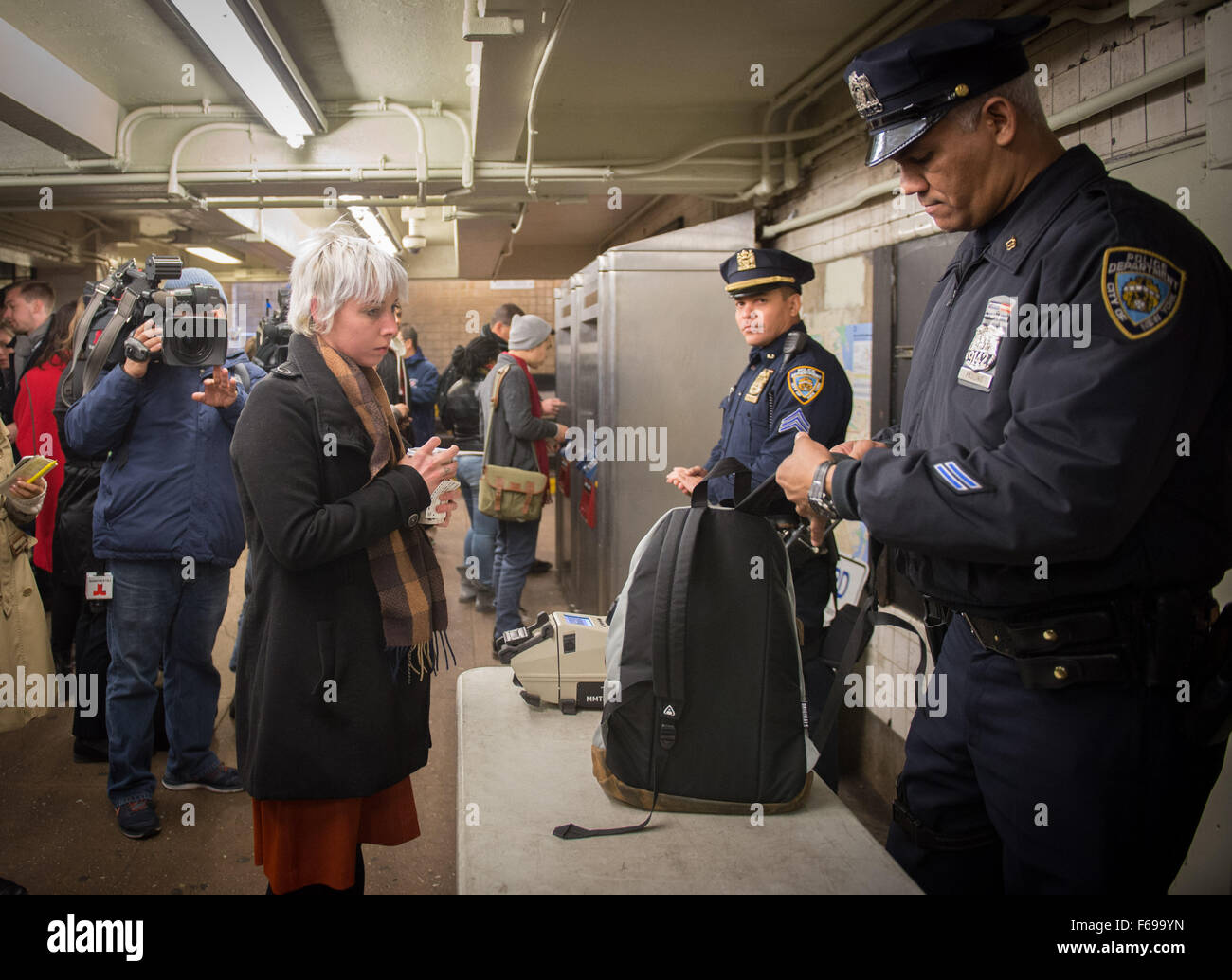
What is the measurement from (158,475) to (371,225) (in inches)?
199

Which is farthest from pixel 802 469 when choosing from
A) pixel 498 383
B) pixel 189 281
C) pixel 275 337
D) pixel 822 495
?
pixel 498 383

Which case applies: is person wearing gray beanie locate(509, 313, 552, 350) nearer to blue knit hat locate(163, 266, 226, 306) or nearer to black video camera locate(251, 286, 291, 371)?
black video camera locate(251, 286, 291, 371)

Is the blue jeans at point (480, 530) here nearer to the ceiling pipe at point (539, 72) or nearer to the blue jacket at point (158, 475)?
the ceiling pipe at point (539, 72)

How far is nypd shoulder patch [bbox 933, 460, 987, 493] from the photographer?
1.25 meters

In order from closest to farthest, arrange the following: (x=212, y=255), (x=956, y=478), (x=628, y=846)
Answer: (x=956, y=478) → (x=628, y=846) → (x=212, y=255)

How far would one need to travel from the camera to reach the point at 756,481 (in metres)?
2.90

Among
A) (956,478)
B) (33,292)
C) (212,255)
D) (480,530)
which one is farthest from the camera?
(212,255)

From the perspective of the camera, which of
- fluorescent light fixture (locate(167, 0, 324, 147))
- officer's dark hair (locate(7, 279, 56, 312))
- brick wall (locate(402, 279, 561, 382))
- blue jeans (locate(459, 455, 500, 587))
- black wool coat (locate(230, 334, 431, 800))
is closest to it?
black wool coat (locate(230, 334, 431, 800))

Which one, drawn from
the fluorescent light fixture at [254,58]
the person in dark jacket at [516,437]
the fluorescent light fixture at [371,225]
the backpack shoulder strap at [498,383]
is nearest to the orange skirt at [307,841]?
the fluorescent light fixture at [254,58]

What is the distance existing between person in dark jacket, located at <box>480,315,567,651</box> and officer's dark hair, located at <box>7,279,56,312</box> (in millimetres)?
2239

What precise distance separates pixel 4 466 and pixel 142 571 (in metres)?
0.79

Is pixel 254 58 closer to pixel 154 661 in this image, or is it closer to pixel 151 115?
pixel 151 115

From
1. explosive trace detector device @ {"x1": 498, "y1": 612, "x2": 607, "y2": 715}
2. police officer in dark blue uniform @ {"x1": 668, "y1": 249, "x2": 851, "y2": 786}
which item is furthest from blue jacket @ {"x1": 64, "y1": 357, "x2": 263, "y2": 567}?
police officer in dark blue uniform @ {"x1": 668, "y1": 249, "x2": 851, "y2": 786}

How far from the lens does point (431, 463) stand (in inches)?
71.8
